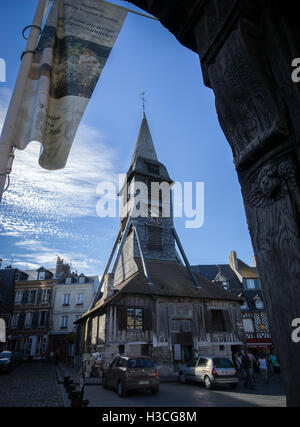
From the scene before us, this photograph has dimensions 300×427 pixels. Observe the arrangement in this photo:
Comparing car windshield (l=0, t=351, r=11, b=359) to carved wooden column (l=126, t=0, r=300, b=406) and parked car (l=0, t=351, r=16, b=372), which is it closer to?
parked car (l=0, t=351, r=16, b=372)

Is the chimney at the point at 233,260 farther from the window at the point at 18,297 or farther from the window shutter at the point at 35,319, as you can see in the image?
the window at the point at 18,297

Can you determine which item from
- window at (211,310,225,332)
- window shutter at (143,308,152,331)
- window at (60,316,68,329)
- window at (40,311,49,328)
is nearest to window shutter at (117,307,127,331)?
window shutter at (143,308,152,331)

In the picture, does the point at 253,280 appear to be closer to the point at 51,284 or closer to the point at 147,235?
the point at 147,235

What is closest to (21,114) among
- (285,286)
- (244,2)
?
(244,2)

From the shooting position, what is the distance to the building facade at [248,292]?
2536 centimetres

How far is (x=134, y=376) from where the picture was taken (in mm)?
9203

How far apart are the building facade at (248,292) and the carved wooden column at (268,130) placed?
22.1 metres

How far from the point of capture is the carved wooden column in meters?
1.16

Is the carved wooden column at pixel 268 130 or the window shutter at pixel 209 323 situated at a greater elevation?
the carved wooden column at pixel 268 130

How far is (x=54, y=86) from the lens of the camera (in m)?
2.81

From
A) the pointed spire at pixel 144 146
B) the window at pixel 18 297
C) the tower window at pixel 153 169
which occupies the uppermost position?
the pointed spire at pixel 144 146

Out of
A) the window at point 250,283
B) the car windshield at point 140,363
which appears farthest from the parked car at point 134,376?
the window at point 250,283

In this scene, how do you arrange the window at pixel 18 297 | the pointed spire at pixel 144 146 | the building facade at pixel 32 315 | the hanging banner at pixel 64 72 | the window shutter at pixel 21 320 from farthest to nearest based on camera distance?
the window at pixel 18 297
the window shutter at pixel 21 320
the building facade at pixel 32 315
the pointed spire at pixel 144 146
the hanging banner at pixel 64 72

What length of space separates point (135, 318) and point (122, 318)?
3.11 feet
